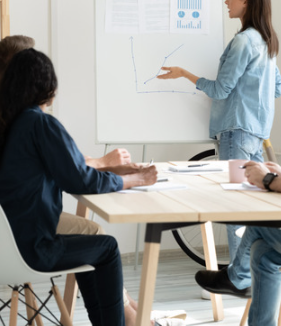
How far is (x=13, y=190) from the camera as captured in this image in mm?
2068

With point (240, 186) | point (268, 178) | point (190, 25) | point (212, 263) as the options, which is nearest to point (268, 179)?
point (268, 178)

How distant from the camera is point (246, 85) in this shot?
3490 mm

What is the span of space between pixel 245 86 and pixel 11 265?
6.19ft

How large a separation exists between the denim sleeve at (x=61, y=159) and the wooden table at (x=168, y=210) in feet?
0.18

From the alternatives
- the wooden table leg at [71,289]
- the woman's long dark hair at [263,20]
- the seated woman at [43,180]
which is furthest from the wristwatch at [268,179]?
the woman's long dark hair at [263,20]

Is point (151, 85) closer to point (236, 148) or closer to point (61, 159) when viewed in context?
point (236, 148)

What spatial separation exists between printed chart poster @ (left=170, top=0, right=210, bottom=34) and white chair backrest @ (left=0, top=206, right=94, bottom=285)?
205 cm

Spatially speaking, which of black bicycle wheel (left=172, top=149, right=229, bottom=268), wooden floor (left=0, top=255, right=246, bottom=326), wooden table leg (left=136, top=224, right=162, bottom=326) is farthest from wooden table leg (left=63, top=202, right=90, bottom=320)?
black bicycle wheel (left=172, top=149, right=229, bottom=268)

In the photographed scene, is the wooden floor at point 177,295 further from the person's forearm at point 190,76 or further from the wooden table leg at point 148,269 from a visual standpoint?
the wooden table leg at point 148,269

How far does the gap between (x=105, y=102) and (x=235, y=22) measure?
1.21 m

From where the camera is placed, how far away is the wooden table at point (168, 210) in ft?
5.68

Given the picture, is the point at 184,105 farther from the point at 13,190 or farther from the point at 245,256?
the point at 13,190

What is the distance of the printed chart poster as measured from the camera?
3.75 m

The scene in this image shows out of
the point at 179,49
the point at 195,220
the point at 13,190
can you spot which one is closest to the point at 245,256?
the point at 195,220
